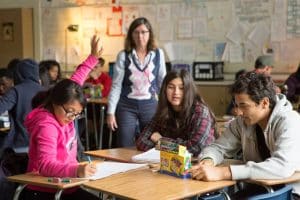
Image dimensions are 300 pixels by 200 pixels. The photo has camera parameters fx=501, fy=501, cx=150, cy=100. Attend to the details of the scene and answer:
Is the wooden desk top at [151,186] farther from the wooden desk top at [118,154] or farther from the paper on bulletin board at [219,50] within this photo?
the paper on bulletin board at [219,50]

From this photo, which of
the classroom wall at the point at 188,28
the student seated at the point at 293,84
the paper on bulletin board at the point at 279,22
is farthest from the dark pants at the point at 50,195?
the paper on bulletin board at the point at 279,22

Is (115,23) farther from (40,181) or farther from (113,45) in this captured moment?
(40,181)

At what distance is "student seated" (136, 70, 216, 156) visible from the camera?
3154 mm

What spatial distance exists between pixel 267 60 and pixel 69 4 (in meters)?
3.78

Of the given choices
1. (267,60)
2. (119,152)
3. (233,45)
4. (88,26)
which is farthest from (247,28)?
(119,152)

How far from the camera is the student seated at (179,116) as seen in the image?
3.15 m

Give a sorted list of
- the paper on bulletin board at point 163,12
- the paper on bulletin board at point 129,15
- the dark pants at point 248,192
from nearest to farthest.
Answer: the dark pants at point 248,192 < the paper on bulletin board at point 163,12 < the paper on bulletin board at point 129,15

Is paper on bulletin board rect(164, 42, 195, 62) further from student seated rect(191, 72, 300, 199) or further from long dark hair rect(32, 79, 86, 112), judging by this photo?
long dark hair rect(32, 79, 86, 112)

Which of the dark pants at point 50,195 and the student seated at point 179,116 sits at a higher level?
the student seated at point 179,116

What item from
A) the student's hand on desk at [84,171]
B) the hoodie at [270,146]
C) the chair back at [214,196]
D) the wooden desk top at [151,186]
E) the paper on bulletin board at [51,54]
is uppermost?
the paper on bulletin board at [51,54]

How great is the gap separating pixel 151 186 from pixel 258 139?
0.72 meters

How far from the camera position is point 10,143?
384cm

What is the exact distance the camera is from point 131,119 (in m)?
3.94

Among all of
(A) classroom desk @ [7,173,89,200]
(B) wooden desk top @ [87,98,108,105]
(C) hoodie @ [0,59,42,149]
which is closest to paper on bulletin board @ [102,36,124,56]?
(B) wooden desk top @ [87,98,108,105]
